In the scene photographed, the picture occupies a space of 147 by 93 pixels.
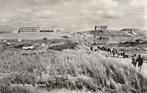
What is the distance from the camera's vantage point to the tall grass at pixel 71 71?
5.97ft

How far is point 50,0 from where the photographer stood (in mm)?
2074

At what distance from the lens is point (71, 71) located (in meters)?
1.85

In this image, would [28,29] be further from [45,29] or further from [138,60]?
[138,60]

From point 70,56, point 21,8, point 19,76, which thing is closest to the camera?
point 19,76

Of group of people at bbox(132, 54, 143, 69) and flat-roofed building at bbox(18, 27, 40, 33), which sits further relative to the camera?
flat-roofed building at bbox(18, 27, 40, 33)

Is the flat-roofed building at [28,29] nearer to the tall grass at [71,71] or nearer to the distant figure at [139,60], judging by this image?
the tall grass at [71,71]

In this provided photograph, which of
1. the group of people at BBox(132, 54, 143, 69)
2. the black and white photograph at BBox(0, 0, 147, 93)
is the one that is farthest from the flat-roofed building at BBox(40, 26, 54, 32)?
the group of people at BBox(132, 54, 143, 69)

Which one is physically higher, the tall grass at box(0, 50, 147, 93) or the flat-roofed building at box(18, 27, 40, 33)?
the flat-roofed building at box(18, 27, 40, 33)

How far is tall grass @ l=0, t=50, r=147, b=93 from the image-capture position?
5.97 feet

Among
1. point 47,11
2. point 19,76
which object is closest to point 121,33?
point 47,11

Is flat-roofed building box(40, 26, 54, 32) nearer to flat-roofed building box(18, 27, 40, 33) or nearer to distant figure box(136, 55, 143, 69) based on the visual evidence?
flat-roofed building box(18, 27, 40, 33)

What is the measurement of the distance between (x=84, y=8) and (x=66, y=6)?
0.57ft

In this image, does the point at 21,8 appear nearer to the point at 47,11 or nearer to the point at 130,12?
the point at 47,11

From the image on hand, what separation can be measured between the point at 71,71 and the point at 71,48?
237 millimetres
